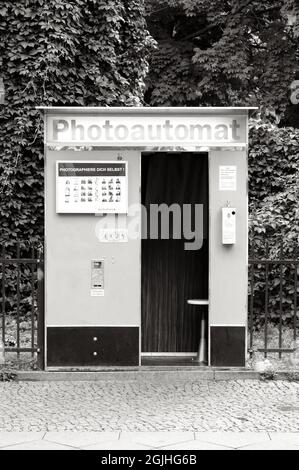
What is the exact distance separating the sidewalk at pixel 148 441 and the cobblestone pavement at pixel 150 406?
0.60 ft

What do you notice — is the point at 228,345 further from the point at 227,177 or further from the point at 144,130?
the point at 144,130

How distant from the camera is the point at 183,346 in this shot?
8.70 metres

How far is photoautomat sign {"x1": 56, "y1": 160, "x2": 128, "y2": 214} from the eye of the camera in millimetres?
7602

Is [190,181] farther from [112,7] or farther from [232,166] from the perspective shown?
[112,7]

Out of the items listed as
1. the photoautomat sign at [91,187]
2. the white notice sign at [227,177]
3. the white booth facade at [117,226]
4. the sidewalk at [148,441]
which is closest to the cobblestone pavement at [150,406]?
the sidewalk at [148,441]

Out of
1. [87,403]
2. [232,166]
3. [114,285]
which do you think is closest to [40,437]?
[87,403]

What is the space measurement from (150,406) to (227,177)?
2.71 m

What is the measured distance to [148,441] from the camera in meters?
5.24

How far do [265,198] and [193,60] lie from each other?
9330 mm

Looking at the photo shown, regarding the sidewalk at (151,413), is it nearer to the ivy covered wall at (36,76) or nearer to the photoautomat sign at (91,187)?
the photoautomat sign at (91,187)

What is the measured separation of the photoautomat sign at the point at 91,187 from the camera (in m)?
7.60

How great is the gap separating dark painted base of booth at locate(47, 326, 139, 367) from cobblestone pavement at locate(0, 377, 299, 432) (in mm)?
317

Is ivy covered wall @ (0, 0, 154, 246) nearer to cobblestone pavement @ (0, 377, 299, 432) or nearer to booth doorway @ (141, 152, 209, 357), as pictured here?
booth doorway @ (141, 152, 209, 357)

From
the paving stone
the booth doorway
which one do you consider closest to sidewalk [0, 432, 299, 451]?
the paving stone
